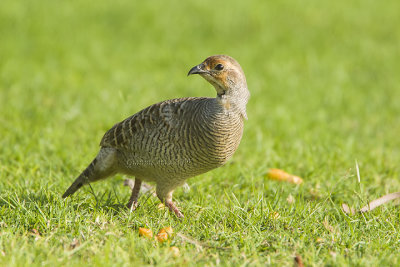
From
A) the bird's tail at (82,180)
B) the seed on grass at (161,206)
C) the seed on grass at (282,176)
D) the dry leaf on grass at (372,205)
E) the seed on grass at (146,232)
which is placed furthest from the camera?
the seed on grass at (282,176)

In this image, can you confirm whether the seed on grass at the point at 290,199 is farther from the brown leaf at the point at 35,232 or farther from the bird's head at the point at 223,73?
the brown leaf at the point at 35,232

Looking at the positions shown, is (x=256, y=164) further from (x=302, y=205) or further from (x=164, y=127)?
(x=164, y=127)

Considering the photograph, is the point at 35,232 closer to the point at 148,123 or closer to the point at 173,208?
the point at 173,208

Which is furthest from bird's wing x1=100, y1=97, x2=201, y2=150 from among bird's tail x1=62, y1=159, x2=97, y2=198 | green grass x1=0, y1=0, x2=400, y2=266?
green grass x1=0, y1=0, x2=400, y2=266

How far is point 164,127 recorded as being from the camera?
443 cm

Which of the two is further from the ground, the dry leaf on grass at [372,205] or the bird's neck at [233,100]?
the bird's neck at [233,100]

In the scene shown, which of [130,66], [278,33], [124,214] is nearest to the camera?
[124,214]

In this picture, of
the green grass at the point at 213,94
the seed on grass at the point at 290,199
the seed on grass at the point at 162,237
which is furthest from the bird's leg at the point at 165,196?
the seed on grass at the point at 290,199

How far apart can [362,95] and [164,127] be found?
5584 mm

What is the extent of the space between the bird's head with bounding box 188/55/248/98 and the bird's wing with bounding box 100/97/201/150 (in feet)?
1.02

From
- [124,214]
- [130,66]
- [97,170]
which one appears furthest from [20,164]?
[130,66]

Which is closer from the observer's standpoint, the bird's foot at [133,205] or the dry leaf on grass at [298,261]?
the dry leaf on grass at [298,261]

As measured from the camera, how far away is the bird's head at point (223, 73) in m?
4.31

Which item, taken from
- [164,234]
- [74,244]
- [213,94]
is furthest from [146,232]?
[213,94]
